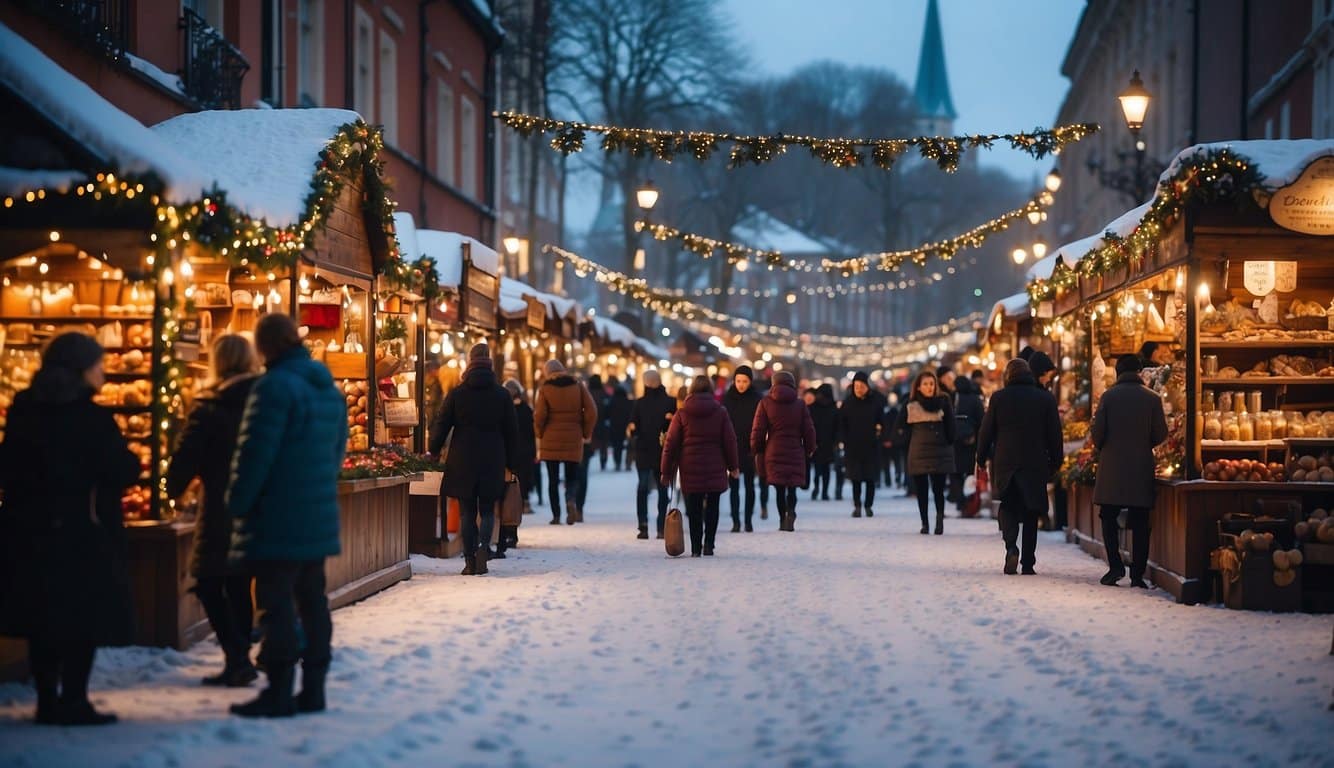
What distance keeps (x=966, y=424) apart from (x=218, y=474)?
49.3 feet

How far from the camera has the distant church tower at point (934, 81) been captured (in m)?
124

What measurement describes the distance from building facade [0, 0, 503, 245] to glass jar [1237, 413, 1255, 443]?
7223 millimetres

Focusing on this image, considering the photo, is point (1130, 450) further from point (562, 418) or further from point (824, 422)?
point (824, 422)

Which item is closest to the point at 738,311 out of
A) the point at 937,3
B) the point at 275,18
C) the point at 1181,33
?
the point at 937,3

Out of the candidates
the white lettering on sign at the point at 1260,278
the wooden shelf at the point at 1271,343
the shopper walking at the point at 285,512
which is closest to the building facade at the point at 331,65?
the shopper walking at the point at 285,512

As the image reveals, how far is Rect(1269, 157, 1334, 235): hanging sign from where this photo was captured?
12.5m

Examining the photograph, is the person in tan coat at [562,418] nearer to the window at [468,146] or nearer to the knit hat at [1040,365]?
the knit hat at [1040,365]

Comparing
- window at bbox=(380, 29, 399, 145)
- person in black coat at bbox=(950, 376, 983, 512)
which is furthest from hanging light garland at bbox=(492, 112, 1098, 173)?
window at bbox=(380, 29, 399, 145)

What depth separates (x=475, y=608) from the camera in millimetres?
11891

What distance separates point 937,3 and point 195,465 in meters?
118

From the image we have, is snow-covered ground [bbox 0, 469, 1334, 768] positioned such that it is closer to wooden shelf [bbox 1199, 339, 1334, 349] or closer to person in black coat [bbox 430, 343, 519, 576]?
person in black coat [bbox 430, 343, 519, 576]

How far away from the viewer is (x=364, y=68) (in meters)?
26.2

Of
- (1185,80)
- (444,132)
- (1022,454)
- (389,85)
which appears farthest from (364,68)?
(1185,80)

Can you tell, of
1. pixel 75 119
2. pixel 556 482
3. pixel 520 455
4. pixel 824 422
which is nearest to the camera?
pixel 75 119
